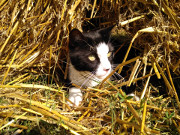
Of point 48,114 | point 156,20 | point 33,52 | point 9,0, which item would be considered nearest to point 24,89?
point 33,52

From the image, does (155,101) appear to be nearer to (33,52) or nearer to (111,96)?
(111,96)

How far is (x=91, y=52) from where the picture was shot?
5.24ft

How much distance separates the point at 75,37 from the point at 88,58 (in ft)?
0.69

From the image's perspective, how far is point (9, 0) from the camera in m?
1.59

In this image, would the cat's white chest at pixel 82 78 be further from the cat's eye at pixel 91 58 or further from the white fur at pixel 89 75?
the cat's eye at pixel 91 58

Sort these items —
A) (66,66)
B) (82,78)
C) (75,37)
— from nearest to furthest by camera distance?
1. (75,37)
2. (82,78)
3. (66,66)

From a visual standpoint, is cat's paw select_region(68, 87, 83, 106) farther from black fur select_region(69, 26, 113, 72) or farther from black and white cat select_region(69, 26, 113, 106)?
black fur select_region(69, 26, 113, 72)

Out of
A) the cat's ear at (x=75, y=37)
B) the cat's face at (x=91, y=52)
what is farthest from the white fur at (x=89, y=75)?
the cat's ear at (x=75, y=37)

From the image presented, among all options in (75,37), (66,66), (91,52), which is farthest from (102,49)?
(66,66)

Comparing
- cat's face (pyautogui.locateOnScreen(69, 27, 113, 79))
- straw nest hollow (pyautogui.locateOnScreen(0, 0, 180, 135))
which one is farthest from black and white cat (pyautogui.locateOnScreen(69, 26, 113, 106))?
straw nest hollow (pyautogui.locateOnScreen(0, 0, 180, 135))

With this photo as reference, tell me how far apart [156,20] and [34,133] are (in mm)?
1267

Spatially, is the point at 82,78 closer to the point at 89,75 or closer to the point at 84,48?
the point at 89,75

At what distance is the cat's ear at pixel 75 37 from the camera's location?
1.53 meters

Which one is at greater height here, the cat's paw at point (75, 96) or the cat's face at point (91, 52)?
the cat's face at point (91, 52)
